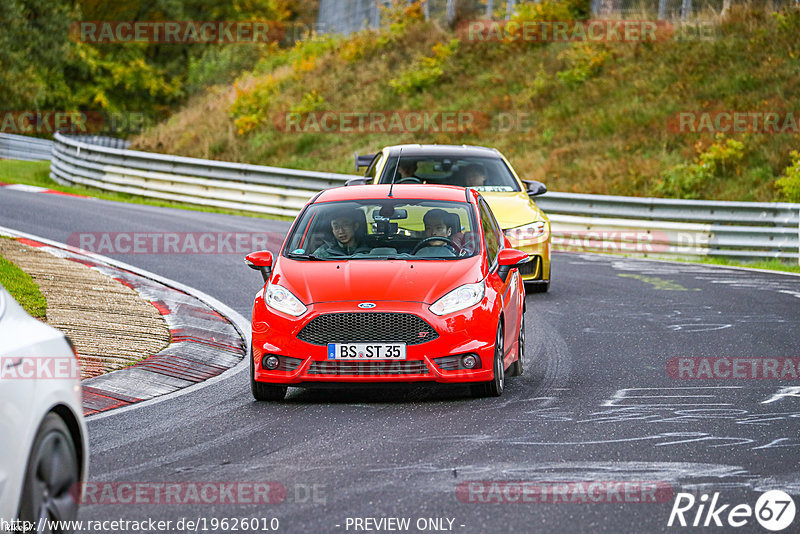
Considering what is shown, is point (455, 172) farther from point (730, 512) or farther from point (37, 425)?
point (37, 425)

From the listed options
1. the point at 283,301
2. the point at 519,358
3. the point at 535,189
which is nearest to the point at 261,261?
the point at 283,301

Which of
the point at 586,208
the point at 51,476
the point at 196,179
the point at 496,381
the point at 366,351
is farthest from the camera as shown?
the point at 196,179

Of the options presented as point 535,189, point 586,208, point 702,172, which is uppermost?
point 535,189

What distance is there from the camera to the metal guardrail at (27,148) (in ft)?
163

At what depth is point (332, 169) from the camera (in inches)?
1276

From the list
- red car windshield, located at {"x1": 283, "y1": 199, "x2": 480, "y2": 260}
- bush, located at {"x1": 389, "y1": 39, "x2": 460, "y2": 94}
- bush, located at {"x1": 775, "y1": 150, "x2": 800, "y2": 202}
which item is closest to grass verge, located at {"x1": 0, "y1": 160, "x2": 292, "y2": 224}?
bush, located at {"x1": 775, "y1": 150, "x2": 800, "y2": 202}

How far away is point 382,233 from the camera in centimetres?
980

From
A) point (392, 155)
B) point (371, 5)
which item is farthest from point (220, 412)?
point (371, 5)

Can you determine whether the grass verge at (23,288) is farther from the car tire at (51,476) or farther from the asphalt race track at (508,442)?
the car tire at (51,476)

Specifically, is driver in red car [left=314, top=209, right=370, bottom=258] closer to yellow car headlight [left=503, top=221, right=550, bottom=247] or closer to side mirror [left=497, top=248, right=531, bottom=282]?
side mirror [left=497, top=248, right=531, bottom=282]

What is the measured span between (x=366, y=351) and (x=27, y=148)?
4483cm

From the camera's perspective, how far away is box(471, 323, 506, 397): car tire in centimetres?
871

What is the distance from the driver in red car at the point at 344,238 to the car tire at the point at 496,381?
1.41 m

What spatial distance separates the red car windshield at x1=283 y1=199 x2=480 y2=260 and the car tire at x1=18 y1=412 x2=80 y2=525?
184 inches
